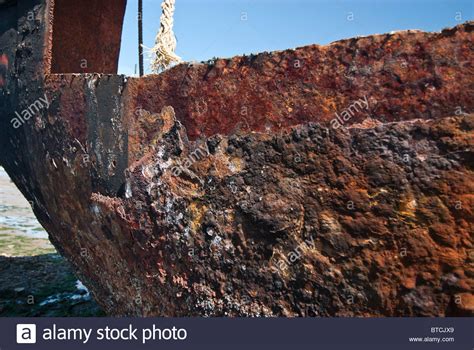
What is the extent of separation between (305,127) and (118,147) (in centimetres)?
97

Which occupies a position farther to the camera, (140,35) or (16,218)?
(16,218)

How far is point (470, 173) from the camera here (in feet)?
4.40

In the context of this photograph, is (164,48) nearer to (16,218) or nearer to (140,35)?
(140,35)

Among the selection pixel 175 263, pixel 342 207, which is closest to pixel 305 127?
pixel 342 207

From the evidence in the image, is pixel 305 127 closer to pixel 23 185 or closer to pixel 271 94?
pixel 271 94

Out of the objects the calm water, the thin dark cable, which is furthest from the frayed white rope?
the calm water

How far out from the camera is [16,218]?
8789mm

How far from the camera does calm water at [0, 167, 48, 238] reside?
7430 millimetres

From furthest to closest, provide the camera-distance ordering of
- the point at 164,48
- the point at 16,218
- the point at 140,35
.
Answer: the point at 16,218 → the point at 140,35 → the point at 164,48

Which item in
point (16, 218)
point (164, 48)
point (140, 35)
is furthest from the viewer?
point (16, 218)

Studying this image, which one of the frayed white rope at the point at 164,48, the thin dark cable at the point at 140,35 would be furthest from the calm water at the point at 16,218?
the frayed white rope at the point at 164,48

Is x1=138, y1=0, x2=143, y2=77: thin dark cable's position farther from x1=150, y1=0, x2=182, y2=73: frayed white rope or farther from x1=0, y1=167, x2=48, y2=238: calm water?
x1=0, y1=167, x2=48, y2=238: calm water

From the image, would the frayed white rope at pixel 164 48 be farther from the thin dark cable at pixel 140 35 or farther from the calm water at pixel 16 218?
the calm water at pixel 16 218

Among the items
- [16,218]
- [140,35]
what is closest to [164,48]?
[140,35]
